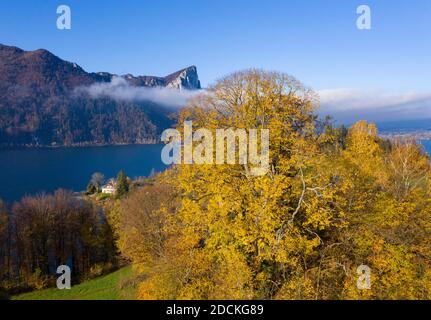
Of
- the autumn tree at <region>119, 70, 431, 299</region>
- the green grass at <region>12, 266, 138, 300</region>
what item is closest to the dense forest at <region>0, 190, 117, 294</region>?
the green grass at <region>12, 266, 138, 300</region>

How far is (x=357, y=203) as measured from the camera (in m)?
20.6

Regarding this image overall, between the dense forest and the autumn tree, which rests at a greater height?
the autumn tree

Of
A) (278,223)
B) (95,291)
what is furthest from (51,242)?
(278,223)

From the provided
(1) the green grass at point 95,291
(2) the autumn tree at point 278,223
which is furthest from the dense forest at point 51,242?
(2) the autumn tree at point 278,223

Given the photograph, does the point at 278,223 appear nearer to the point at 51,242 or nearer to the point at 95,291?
the point at 95,291

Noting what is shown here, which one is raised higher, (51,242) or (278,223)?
(278,223)

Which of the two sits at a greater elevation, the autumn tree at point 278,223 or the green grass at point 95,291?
the autumn tree at point 278,223

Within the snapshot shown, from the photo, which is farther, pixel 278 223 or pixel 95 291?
pixel 95 291

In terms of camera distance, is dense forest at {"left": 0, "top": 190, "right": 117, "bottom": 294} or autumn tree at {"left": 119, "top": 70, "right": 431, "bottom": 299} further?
dense forest at {"left": 0, "top": 190, "right": 117, "bottom": 294}

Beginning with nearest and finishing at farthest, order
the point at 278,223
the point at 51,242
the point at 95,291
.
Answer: the point at 278,223 → the point at 95,291 → the point at 51,242

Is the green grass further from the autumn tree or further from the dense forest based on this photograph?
the autumn tree

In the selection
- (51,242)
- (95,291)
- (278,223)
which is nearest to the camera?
(278,223)

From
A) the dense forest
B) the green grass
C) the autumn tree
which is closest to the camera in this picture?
the autumn tree

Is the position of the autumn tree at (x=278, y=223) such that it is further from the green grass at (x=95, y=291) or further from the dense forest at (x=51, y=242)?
the dense forest at (x=51, y=242)
